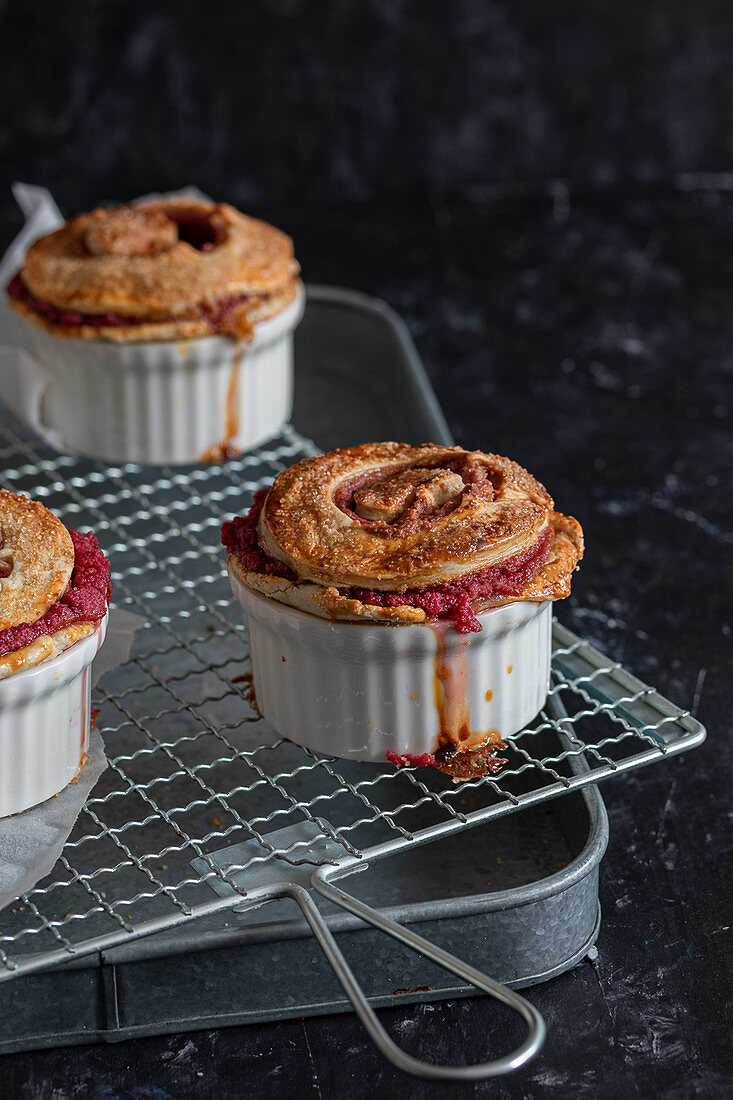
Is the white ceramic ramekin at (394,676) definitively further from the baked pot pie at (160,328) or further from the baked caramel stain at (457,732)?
the baked pot pie at (160,328)

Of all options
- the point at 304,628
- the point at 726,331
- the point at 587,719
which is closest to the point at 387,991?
the point at 304,628

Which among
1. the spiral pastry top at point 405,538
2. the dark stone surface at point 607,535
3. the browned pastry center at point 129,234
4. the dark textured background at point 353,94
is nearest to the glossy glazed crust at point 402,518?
the spiral pastry top at point 405,538

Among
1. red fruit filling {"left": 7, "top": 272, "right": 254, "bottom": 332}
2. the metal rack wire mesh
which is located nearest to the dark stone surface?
the metal rack wire mesh

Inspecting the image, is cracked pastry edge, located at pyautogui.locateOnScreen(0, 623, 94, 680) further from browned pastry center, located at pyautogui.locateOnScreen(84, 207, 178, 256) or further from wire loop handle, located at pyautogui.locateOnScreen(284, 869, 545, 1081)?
browned pastry center, located at pyautogui.locateOnScreen(84, 207, 178, 256)

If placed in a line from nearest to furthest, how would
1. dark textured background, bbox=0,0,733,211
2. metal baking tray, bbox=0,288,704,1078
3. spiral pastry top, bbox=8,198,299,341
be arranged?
metal baking tray, bbox=0,288,704,1078, spiral pastry top, bbox=8,198,299,341, dark textured background, bbox=0,0,733,211

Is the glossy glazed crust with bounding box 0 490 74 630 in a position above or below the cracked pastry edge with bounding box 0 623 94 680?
above
